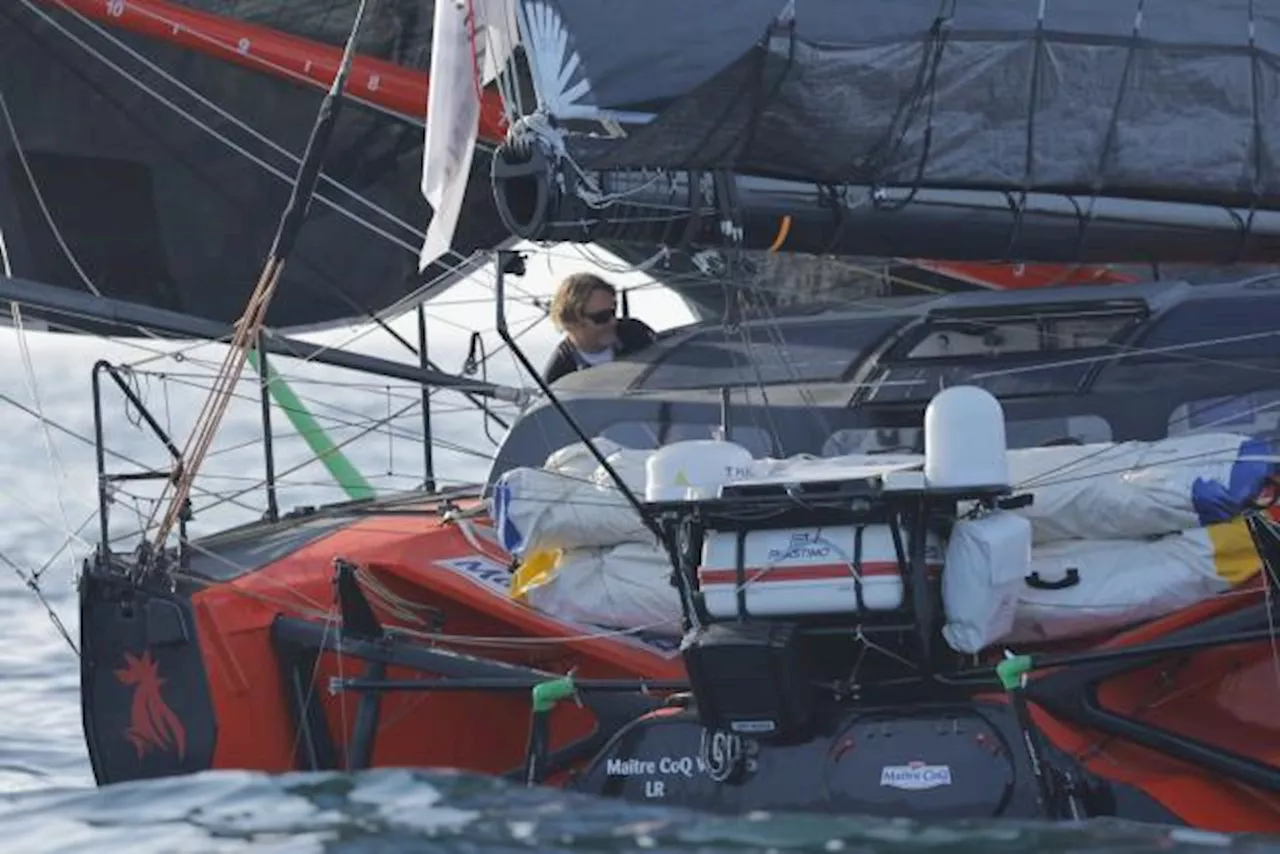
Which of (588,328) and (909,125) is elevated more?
(909,125)

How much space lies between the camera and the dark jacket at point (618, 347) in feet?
34.1

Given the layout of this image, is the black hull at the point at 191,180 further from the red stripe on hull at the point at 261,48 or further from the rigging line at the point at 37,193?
the red stripe on hull at the point at 261,48

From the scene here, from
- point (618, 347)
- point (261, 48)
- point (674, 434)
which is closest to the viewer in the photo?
point (674, 434)

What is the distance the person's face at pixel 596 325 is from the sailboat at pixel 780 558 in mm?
243

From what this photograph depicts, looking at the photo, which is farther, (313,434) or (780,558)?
(313,434)

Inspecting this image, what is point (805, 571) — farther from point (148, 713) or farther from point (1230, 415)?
point (148, 713)

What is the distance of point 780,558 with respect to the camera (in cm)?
769

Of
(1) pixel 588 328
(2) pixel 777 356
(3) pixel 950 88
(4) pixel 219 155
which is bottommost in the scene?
(2) pixel 777 356

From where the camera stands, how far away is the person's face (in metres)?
10.3

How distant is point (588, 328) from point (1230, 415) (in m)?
2.50

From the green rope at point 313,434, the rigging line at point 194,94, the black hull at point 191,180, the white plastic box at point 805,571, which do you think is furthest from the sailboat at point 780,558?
the rigging line at point 194,94

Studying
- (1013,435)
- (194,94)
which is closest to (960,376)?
(1013,435)

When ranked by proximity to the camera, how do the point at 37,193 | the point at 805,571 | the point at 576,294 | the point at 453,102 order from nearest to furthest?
1. the point at 805,571
2. the point at 453,102
3. the point at 576,294
4. the point at 37,193

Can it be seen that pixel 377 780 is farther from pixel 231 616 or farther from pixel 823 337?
pixel 823 337
